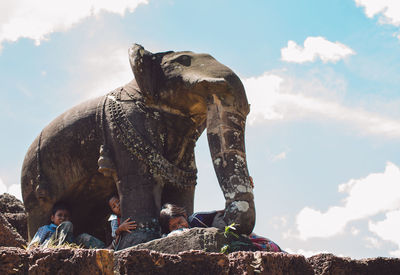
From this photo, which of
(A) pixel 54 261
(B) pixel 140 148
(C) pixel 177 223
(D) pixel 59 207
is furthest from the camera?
(D) pixel 59 207

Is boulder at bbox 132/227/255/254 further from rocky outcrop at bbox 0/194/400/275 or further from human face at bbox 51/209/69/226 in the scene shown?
human face at bbox 51/209/69/226

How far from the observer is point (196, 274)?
475cm

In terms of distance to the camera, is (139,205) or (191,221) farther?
(139,205)

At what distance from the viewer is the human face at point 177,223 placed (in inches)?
257

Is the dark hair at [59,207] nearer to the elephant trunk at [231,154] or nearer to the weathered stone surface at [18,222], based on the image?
the weathered stone surface at [18,222]

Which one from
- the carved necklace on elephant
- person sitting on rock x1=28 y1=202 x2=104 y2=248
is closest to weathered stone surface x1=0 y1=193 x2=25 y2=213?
person sitting on rock x1=28 y1=202 x2=104 y2=248

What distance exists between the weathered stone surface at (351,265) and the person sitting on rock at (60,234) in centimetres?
261

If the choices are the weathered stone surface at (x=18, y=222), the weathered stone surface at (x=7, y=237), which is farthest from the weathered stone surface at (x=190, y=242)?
the weathered stone surface at (x=18, y=222)

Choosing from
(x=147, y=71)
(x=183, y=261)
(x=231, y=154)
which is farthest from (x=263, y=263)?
(x=147, y=71)

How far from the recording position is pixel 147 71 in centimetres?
741

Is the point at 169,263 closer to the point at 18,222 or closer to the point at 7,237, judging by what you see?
the point at 7,237

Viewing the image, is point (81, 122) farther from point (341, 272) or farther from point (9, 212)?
point (341, 272)

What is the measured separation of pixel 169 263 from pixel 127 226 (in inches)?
87.0

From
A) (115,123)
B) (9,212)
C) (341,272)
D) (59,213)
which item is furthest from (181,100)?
(9,212)
